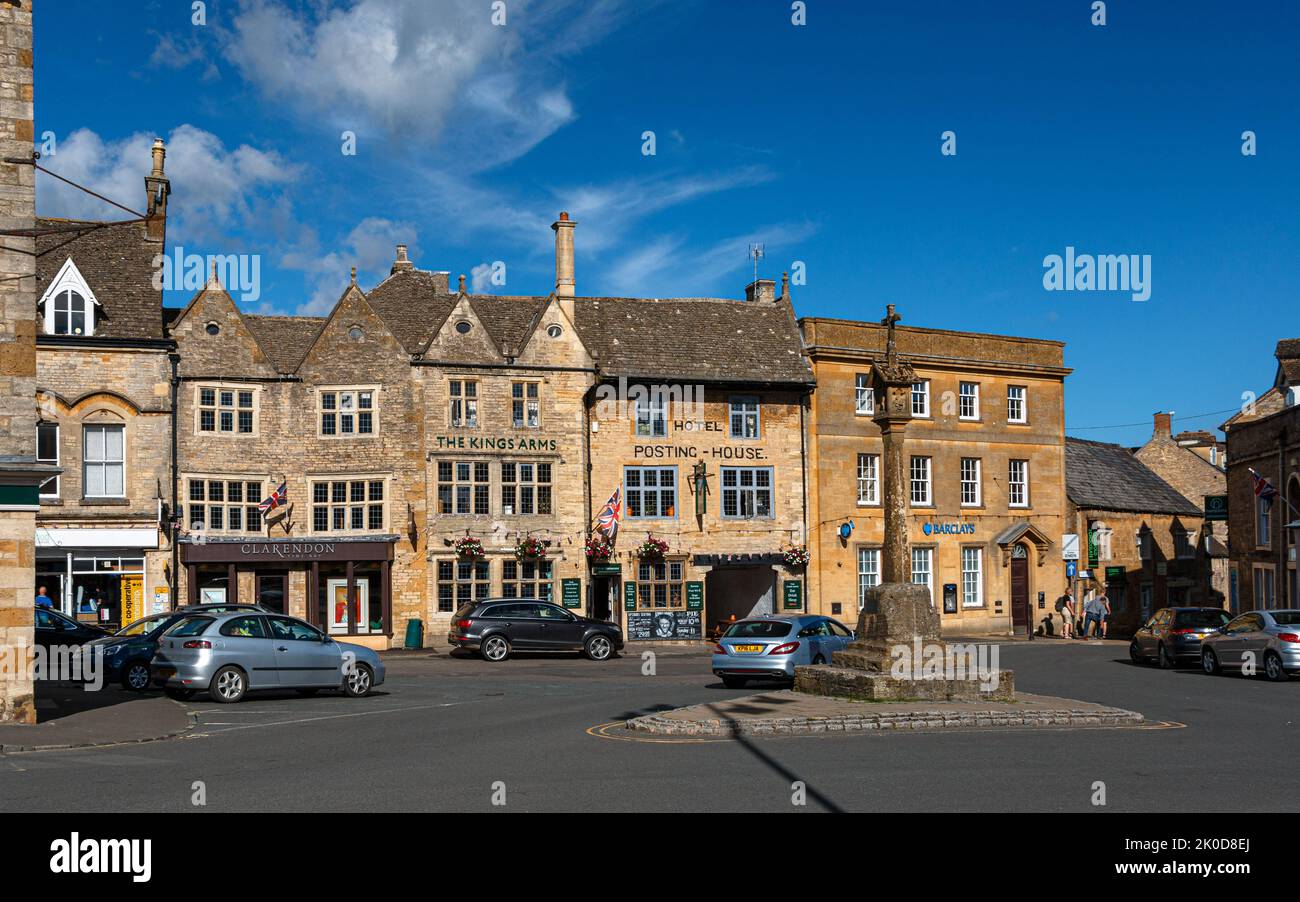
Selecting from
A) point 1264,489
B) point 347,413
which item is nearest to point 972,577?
point 1264,489

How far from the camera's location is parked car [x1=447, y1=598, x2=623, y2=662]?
111 feet

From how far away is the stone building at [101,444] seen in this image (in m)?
35.9

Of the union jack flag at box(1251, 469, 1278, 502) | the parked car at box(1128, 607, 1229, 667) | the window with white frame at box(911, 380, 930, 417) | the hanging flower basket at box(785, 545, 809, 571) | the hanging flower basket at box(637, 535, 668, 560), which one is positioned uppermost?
the window with white frame at box(911, 380, 930, 417)

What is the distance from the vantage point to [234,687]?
21734 mm

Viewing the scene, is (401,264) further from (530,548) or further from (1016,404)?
(1016,404)

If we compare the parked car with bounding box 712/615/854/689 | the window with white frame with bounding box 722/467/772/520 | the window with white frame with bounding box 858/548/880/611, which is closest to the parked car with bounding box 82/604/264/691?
the parked car with bounding box 712/615/854/689

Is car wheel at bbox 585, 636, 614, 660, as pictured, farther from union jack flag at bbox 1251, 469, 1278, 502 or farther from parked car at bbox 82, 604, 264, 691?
union jack flag at bbox 1251, 469, 1278, 502

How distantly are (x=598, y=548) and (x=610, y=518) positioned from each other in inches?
50.8

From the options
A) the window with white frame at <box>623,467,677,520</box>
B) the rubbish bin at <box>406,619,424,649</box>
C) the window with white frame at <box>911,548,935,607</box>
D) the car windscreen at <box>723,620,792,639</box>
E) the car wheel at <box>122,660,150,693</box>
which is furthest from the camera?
the window with white frame at <box>911,548,935,607</box>

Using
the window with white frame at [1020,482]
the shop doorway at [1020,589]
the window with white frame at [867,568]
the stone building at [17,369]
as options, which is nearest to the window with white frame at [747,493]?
the window with white frame at [867,568]

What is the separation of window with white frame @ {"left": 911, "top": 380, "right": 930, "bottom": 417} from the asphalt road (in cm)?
2416

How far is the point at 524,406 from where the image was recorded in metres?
40.6

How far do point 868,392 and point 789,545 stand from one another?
21.0 ft
